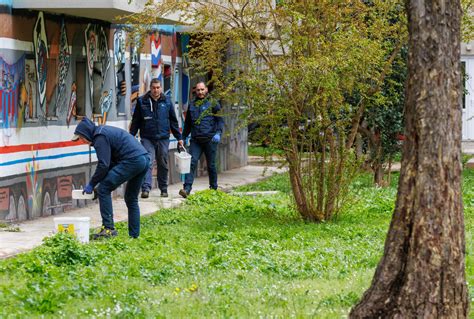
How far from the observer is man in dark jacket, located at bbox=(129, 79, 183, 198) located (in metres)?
19.6

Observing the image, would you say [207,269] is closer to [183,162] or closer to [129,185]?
[129,185]

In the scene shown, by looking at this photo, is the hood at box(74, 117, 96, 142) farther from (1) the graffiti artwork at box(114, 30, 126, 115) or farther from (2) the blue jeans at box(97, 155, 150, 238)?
(1) the graffiti artwork at box(114, 30, 126, 115)

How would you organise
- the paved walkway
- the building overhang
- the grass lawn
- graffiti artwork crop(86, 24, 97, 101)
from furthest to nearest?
1. graffiti artwork crop(86, 24, 97, 101)
2. the building overhang
3. the paved walkway
4. the grass lawn

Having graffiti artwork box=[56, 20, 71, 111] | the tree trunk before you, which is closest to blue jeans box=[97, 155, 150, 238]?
graffiti artwork box=[56, 20, 71, 111]

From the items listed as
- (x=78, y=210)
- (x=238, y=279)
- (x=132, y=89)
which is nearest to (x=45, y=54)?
(x=78, y=210)

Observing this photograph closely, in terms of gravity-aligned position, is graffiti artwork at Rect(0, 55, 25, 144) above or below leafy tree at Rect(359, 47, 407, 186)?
above

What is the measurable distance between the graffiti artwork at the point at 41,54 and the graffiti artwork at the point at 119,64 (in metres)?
3.27

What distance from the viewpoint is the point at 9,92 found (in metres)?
16.1

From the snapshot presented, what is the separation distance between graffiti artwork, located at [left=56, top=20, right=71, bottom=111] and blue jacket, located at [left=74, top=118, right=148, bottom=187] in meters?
4.29

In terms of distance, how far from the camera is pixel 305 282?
10.8m

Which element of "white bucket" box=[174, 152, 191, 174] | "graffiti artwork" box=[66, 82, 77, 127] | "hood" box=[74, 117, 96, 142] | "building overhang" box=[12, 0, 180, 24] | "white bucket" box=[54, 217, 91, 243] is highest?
"building overhang" box=[12, 0, 180, 24]

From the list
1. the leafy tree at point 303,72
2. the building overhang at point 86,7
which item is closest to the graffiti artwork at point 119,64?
the building overhang at point 86,7

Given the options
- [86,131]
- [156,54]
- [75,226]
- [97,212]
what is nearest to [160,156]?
[97,212]

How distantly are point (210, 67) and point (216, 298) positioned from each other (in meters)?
6.98
